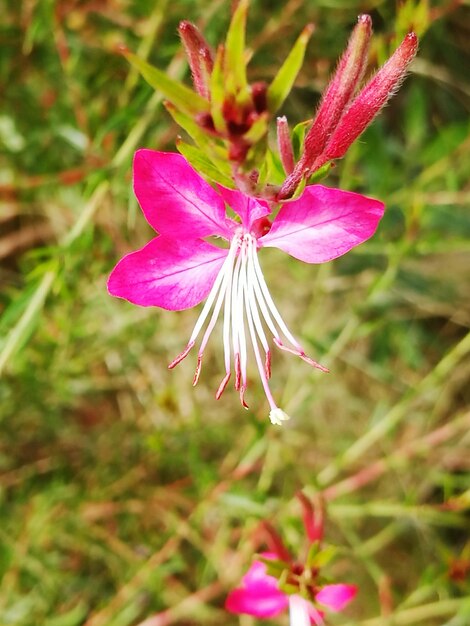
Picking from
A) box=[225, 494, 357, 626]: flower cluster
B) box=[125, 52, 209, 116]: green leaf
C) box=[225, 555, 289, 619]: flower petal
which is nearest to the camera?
box=[125, 52, 209, 116]: green leaf

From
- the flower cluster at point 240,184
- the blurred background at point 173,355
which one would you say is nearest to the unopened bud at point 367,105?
the flower cluster at point 240,184

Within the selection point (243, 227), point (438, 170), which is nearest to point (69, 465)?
point (438, 170)

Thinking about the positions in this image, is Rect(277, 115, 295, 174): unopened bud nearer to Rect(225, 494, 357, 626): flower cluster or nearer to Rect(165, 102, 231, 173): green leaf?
Rect(165, 102, 231, 173): green leaf

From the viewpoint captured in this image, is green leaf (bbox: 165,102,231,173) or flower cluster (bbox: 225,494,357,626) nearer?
green leaf (bbox: 165,102,231,173)

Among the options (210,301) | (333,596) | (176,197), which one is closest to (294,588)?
(333,596)

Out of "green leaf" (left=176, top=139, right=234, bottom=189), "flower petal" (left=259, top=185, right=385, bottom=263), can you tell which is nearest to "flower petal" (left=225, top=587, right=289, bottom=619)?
"flower petal" (left=259, top=185, right=385, bottom=263)

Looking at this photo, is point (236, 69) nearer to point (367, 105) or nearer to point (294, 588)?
point (367, 105)
